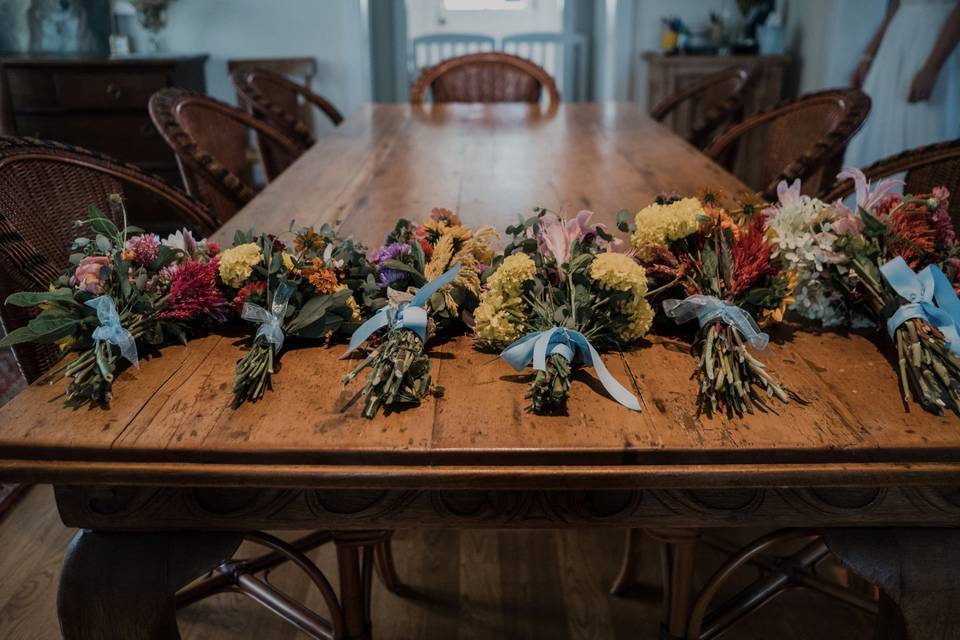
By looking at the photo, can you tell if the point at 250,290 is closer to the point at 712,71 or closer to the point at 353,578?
the point at 353,578

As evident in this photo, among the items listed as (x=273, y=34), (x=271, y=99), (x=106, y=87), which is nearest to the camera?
(x=271, y=99)

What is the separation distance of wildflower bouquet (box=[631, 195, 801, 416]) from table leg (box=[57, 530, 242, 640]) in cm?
63

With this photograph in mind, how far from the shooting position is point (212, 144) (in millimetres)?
2377

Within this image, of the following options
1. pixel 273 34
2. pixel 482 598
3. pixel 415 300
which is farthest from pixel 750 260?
pixel 273 34

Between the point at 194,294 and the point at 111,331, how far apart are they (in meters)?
0.13

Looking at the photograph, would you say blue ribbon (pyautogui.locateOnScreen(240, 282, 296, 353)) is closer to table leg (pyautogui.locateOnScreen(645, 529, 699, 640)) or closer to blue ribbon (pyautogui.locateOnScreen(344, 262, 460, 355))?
blue ribbon (pyautogui.locateOnScreen(344, 262, 460, 355))

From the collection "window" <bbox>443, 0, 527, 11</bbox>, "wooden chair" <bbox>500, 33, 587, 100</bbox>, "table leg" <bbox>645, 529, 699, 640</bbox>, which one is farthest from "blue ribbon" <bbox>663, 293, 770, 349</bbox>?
"window" <bbox>443, 0, 527, 11</bbox>

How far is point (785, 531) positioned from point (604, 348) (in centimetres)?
37

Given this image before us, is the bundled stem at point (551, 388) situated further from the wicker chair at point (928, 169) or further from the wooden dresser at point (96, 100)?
the wooden dresser at point (96, 100)

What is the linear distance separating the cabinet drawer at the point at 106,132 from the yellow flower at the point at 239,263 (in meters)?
3.47

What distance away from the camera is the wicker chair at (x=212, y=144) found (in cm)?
205

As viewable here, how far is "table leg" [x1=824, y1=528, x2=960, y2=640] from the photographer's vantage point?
0.95 metres

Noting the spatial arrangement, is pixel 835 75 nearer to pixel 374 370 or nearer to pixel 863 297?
pixel 863 297

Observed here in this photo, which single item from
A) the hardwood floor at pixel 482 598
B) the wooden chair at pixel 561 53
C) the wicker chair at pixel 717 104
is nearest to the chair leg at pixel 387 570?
the hardwood floor at pixel 482 598
